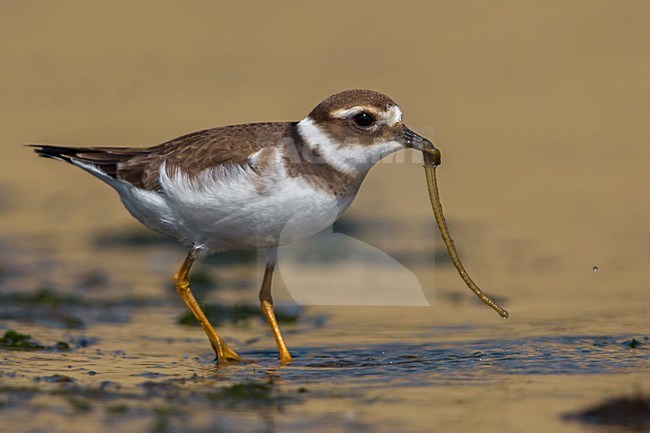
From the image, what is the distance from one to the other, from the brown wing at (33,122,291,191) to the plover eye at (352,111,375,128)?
49 cm

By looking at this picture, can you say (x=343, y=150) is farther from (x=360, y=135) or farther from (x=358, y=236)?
(x=358, y=236)

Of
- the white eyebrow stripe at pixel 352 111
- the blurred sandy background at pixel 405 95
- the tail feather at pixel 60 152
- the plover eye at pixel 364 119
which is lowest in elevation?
the tail feather at pixel 60 152

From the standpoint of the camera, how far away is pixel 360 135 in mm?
9102

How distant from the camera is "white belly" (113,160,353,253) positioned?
347 inches

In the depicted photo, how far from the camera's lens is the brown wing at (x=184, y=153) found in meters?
9.15

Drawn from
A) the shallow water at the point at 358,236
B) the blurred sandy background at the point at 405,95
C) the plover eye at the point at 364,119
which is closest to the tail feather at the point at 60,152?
the shallow water at the point at 358,236

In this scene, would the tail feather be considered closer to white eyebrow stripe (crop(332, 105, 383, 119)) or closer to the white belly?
the white belly

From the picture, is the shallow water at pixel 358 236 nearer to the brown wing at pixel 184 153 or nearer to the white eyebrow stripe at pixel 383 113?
the white eyebrow stripe at pixel 383 113

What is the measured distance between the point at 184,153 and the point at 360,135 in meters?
1.33

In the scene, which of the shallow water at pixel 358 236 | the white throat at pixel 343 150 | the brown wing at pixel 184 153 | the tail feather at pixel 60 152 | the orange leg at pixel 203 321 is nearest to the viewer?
the shallow water at pixel 358 236

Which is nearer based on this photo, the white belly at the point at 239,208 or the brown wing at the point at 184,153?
the white belly at the point at 239,208

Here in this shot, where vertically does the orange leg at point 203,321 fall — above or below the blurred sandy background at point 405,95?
below

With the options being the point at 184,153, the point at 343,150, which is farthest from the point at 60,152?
the point at 343,150

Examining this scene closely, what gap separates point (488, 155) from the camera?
1585cm
